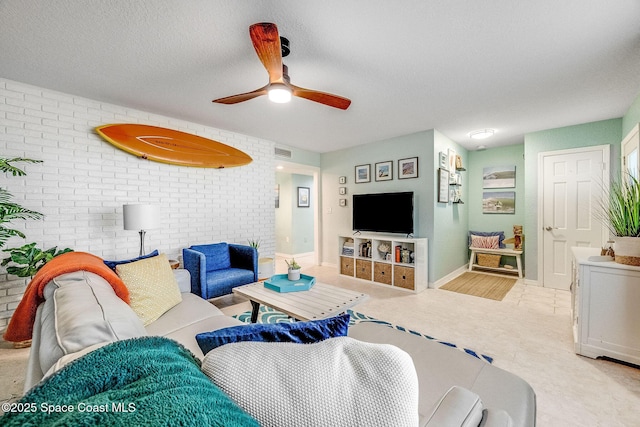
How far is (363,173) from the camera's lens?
4.81 m

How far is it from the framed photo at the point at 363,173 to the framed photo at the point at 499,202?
93.4 inches

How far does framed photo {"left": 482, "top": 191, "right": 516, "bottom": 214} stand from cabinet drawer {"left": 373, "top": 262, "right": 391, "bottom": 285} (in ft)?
8.42

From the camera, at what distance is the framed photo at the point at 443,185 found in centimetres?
403

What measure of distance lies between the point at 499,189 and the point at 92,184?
6224mm

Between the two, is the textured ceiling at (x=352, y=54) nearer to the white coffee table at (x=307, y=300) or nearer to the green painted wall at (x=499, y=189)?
the green painted wall at (x=499, y=189)

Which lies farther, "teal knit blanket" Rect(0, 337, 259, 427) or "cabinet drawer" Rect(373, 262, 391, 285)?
"cabinet drawer" Rect(373, 262, 391, 285)

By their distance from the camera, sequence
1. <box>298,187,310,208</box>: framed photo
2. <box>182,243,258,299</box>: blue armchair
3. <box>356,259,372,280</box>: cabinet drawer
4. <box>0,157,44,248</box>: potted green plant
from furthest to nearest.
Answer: <box>298,187,310,208</box>: framed photo
<box>356,259,372,280</box>: cabinet drawer
<box>182,243,258,299</box>: blue armchair
<box>0,157,44,248</box>: potted green plant

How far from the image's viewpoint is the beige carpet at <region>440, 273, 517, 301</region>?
367 cm

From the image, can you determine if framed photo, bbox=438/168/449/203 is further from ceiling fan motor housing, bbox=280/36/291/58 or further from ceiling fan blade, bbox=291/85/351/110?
ceiling fan motor housing, bbox=280/36/291/58

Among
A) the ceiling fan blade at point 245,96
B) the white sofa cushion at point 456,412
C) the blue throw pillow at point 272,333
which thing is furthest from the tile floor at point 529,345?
the ceiling fan blade at point 245,96

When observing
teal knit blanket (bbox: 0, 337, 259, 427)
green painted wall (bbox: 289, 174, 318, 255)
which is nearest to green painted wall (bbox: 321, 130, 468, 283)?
green painted wall (bbox: 289, 174, 318, 255)

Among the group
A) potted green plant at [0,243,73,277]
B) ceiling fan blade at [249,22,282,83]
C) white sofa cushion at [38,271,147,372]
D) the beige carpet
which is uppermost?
ceiling fan blade at [249,22,282,83]

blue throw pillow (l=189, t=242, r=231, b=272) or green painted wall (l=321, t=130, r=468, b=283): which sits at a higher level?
green painted wall (l=321, t=130, r=468, b=283)

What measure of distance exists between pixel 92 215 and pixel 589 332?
473 cm
